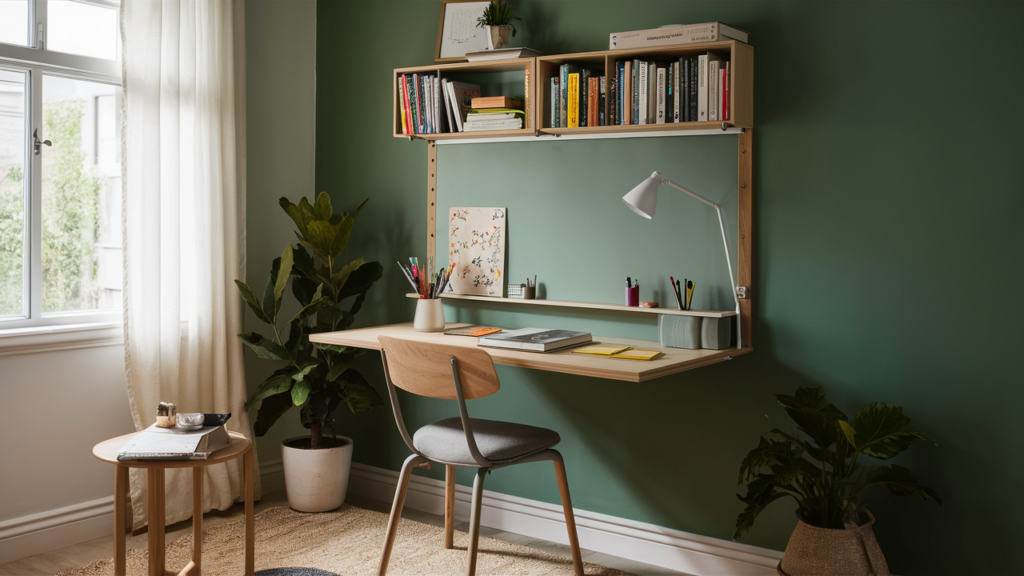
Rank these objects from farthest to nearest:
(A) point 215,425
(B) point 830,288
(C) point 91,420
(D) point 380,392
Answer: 1. (D) point 380,392
2. (C) point 91,420
3. (B) point 830,288
4. (A) point 215,425

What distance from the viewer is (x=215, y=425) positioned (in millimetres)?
2262

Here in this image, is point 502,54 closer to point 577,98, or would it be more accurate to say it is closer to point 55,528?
point 577,98

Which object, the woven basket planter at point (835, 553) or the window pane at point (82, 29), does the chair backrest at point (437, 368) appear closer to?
the woven basket planter at point (835, 553)

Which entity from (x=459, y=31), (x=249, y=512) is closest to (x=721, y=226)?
(x=459, y=31)

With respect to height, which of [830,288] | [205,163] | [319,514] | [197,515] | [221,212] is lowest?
[319,514]

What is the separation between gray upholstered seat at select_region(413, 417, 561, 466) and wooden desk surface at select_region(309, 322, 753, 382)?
0.23 metres

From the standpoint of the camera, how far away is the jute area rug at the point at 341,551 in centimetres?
268

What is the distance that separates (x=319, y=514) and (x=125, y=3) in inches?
82.7

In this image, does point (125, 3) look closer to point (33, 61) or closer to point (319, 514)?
point (33, 61)

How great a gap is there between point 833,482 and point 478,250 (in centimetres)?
157

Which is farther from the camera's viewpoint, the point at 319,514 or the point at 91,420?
the point at 319,514

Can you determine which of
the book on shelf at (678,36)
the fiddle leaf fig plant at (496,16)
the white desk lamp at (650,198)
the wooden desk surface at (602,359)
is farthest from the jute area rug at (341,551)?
the fiddle leaf fig plant at (496,16)

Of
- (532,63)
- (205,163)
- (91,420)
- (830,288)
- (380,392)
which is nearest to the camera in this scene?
(830,288)

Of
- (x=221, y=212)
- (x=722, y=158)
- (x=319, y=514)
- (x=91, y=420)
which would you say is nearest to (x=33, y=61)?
(x=221, y=212)
